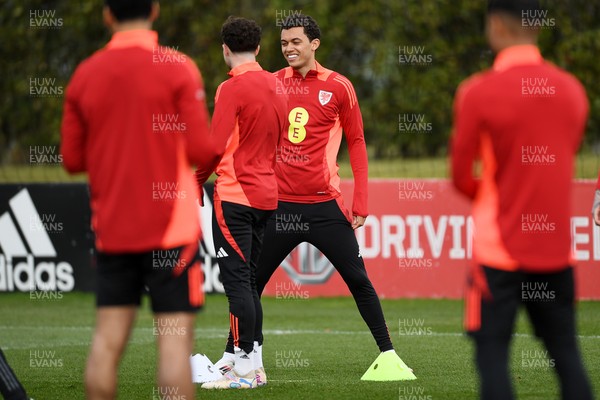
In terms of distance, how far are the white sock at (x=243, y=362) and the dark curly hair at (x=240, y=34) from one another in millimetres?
1810

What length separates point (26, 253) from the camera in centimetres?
1253

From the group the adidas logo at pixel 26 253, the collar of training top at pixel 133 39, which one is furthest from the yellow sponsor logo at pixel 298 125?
the adidas logo at pixel 26 253

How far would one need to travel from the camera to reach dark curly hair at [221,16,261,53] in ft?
22.1

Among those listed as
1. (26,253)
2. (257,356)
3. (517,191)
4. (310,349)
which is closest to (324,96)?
(257,356)

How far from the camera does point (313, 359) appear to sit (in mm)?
8398

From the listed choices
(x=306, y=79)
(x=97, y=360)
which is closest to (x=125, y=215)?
(x=97, y=360)

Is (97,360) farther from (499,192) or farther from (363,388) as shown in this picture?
(363,388)

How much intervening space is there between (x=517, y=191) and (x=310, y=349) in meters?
4.85

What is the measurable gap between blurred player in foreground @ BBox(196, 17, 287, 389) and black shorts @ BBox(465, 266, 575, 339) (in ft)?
8.45

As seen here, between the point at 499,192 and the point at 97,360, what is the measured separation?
5.66ft

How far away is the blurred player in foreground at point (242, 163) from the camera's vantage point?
264 inches

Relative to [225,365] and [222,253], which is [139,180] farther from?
[225,365]

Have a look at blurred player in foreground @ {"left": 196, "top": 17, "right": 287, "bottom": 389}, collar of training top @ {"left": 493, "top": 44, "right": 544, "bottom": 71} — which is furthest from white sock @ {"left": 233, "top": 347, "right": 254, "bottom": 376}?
collar of training top @ {"left": 493, "top": 44, "right": 544, "bottom": 71}

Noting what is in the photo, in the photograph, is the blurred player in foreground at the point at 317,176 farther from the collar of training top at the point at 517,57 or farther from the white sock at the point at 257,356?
the collar of training top at the point at 517,57
